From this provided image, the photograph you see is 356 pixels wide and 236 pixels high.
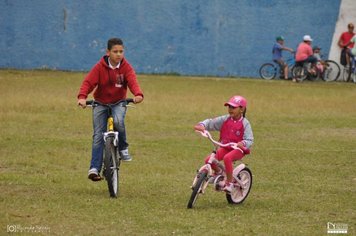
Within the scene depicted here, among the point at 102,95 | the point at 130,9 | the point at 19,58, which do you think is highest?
the point at 102,95

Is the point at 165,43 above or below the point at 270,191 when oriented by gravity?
below

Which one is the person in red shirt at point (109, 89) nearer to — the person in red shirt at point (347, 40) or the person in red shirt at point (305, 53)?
the person in red shirt at point (305, 53)

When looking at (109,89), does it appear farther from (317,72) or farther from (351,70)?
(351,70)

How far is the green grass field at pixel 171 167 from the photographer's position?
29.1 feet

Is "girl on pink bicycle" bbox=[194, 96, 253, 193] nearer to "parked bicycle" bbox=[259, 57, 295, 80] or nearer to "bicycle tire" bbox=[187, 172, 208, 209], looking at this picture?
"bicycle tire" bbox=[187, 172, 208, 209]

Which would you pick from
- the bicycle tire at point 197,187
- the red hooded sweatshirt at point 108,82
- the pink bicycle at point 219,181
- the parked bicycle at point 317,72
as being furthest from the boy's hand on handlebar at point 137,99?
the parked bicycle at point 317,72

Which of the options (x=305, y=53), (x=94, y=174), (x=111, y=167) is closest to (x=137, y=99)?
(x=111, y=167)

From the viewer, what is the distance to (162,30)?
102 ft

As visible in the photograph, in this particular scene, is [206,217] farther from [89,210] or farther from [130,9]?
[130,9]

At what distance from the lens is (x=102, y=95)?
34.4ft

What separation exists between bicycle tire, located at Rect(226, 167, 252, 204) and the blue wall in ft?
69.0

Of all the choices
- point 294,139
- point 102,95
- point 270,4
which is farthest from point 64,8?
point 102,95

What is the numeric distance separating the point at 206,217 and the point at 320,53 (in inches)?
897

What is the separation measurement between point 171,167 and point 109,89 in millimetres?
2576
